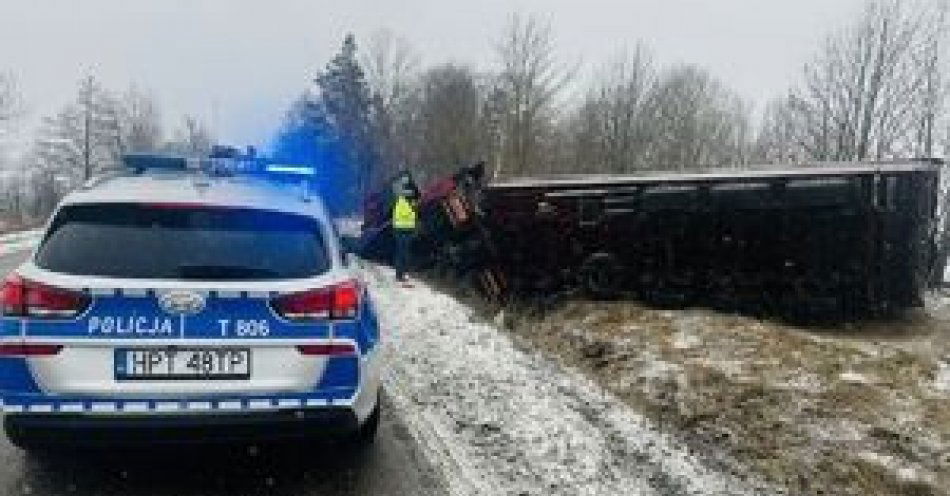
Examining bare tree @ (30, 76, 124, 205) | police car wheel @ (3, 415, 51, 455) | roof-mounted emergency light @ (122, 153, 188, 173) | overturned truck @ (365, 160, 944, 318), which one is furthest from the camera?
bare tree @ (30, 76, 124, 205)

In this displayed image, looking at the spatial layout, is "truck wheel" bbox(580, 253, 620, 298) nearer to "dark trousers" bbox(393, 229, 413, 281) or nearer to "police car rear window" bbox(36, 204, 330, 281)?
"dark trousers" bbox(393, 229, 413, 281)

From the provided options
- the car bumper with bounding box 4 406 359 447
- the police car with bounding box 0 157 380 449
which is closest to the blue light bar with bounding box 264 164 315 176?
the police car with bounding box 0 157 380 449

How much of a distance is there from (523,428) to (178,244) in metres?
2.90

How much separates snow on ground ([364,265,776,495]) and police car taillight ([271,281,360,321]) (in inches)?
48.5

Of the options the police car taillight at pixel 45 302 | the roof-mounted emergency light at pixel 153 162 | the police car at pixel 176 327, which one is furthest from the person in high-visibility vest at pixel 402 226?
the police car taillight at pixel 45 302

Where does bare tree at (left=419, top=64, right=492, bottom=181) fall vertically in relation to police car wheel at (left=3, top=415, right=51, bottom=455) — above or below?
above

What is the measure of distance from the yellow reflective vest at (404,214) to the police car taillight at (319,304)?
1195cm

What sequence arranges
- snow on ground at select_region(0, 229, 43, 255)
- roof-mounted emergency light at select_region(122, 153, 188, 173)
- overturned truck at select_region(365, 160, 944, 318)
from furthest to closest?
snow on ground at select_region(0, 229, 43, 255), overturned truck at select_region(365, 160, 944, 318), roof-mounted emergency light at select_region(122, 153, 188, 173)

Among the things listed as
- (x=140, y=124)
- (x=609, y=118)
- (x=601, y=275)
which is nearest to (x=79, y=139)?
(x=140, y=124)

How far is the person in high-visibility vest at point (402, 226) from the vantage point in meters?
17.8

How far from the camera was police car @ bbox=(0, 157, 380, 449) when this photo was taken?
541cm

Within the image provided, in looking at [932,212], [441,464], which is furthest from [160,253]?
[932,212]

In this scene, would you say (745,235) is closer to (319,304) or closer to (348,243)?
(348,243)

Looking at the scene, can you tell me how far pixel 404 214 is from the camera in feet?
58.7
